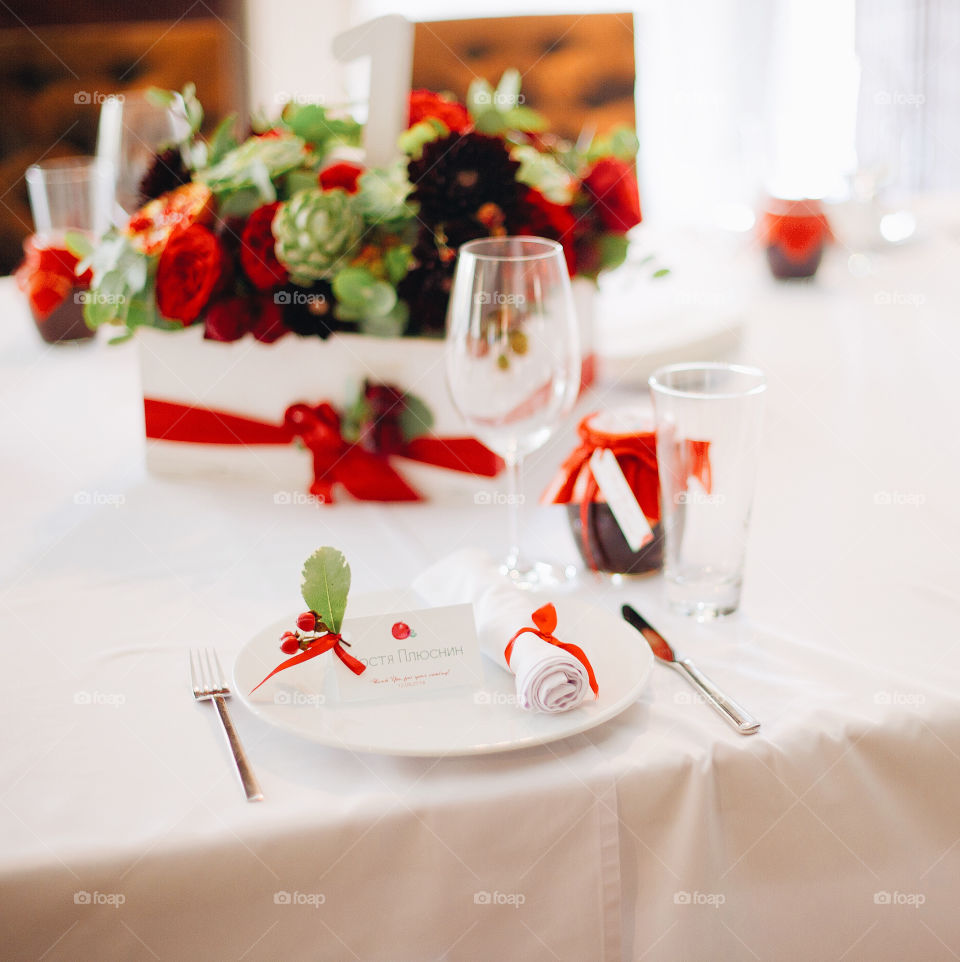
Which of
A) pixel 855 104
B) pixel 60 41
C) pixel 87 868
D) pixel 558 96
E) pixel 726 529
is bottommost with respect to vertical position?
pixel 87 868

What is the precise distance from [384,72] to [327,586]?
2.16ft

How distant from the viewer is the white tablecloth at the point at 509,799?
0.64 m

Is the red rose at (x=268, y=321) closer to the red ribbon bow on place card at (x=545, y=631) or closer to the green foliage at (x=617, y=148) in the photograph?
the green foliage at (x=617, y=148)

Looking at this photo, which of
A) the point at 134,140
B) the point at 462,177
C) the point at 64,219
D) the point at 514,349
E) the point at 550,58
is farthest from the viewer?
the point at 550,58

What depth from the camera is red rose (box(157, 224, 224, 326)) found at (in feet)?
3.58

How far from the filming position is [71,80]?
328 cm

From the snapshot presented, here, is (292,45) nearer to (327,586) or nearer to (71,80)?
(71,80)

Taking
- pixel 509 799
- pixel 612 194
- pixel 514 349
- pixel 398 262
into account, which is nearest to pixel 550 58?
pixel 612 194

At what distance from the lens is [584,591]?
3.05 feet

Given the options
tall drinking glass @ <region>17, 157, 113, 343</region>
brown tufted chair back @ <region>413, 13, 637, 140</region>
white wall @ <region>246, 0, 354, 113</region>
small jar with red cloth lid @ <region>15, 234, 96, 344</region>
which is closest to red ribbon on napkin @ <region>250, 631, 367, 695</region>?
small jar with red cloth lid @ <region>15, 234, 96, 344</region>

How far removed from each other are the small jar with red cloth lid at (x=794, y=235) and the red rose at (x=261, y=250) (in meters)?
0.93

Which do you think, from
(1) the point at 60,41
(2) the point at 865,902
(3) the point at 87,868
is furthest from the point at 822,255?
(1) the point at 60,41

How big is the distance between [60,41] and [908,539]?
3060 millimetres

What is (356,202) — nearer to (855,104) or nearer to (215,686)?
(215,686)
